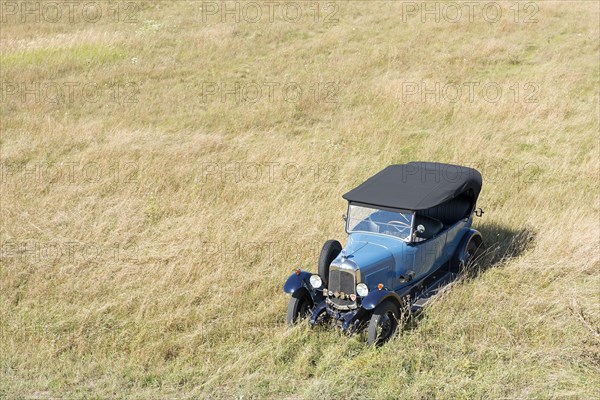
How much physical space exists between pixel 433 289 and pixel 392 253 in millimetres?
1169

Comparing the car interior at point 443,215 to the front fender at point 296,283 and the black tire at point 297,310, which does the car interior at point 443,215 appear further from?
the black tire at point 297,310

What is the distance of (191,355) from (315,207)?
5.73 metres

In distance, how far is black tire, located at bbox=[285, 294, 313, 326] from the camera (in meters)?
9.98

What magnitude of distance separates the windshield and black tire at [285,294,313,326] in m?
1.57

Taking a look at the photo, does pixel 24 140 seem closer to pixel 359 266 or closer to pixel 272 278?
pixel 272 278

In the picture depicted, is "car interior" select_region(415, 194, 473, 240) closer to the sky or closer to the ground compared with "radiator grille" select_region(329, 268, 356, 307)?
closer to the sky

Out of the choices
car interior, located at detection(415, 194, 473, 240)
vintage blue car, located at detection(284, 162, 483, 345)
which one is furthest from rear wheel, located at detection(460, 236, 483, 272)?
car interior, located at detection(415, 194, 473, 240)

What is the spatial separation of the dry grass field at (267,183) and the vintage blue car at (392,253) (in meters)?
0.43

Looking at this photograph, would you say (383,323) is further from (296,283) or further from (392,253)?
(296,283)

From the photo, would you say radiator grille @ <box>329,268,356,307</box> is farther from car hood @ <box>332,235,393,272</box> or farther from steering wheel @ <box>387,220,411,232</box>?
steering wheel @ <box>387,220,411,232</box>

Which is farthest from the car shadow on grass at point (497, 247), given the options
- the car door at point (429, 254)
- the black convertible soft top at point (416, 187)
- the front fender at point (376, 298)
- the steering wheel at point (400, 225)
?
the front fender at point (376, 298)

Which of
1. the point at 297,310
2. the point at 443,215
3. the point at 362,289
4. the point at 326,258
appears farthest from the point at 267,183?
the point at 362,289

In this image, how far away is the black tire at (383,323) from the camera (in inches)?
368

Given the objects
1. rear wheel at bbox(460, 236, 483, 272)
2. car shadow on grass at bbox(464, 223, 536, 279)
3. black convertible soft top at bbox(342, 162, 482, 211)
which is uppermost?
black convertible soft top at bbox(342, 162, 482, 211)
